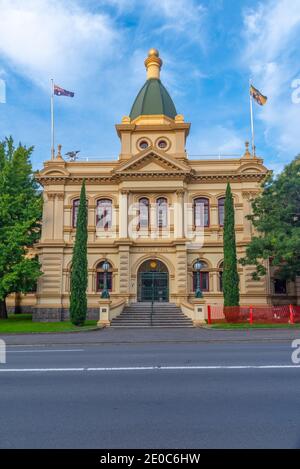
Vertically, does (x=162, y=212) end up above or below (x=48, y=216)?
above

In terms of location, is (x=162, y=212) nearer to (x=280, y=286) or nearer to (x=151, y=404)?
(x=280, y=286)

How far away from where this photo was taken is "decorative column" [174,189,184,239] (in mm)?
30141

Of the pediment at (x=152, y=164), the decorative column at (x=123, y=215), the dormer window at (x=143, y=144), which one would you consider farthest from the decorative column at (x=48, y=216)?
the dormer window at (x=143, y=144)

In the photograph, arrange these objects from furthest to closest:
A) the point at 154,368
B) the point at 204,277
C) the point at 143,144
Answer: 1. the point at 143,144
2. the point at 204,277
3. the point at 154,368

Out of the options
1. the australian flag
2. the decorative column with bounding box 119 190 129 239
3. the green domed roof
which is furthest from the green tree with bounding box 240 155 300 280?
the australian flag

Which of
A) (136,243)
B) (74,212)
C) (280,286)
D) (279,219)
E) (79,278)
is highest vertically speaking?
(74,212)

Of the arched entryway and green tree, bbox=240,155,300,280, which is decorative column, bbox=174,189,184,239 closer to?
the arched entryway

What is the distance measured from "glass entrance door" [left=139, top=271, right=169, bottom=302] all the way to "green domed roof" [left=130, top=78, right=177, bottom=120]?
14571mm

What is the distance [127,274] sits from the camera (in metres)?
29.8

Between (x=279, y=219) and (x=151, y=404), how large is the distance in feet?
71.9

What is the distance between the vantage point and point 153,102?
35.4m

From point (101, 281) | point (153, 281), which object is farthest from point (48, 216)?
point (153, 281)

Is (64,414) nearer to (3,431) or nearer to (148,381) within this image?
(3,431)

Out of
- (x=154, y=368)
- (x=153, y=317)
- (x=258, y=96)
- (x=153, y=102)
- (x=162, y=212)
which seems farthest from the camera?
(x=153, y=102)
